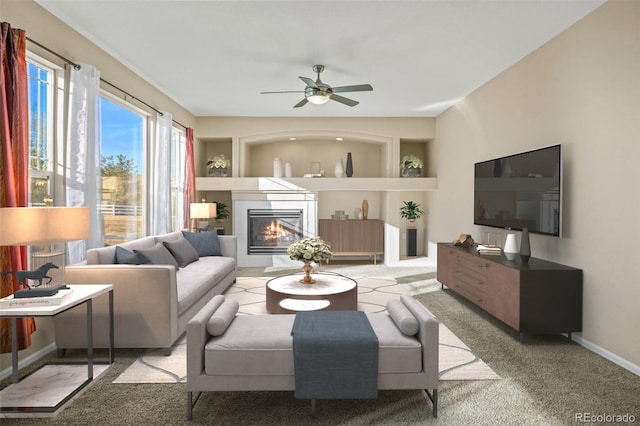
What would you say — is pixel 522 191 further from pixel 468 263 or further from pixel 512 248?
pixel 468 263

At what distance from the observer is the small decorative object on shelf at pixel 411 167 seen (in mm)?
7898

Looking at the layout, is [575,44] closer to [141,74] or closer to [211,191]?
[141,74]

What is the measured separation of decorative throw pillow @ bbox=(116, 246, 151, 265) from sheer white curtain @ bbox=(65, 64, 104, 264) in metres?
0.36

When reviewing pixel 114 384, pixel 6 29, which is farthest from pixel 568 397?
pixel 6 29

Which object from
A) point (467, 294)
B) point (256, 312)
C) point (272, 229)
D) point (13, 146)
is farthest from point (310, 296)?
point (272, 229)

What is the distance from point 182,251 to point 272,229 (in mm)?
2873

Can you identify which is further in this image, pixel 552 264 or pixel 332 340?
pixel 552 264

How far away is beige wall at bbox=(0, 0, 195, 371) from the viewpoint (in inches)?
122

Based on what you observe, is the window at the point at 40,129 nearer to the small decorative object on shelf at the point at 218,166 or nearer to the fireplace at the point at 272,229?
the small decorative object on shelf at the point at 218,166

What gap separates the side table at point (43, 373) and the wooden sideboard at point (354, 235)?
5.28 m

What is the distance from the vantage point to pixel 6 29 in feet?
9.48

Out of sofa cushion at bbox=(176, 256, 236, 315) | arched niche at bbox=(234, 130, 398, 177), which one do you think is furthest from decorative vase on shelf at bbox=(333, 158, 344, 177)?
sofa cushion at bbox=(176, 256, 236, 315)

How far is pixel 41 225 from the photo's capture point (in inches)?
102

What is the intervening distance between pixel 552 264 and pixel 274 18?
3.44m
